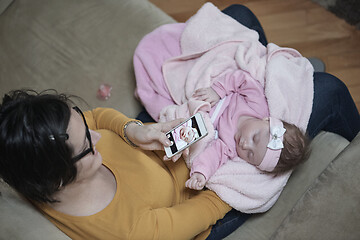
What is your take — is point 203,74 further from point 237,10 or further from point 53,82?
point 53,82

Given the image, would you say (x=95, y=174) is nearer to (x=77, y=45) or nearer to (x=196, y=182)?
(x=196, y=182)

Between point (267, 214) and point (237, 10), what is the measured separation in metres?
0.94

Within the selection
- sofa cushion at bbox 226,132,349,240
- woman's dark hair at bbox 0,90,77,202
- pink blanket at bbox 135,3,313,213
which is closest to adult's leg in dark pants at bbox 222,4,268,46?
pink blanket at bbox 135,3,313,213

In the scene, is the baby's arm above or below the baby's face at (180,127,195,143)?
below

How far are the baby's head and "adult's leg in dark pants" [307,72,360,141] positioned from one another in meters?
0.16

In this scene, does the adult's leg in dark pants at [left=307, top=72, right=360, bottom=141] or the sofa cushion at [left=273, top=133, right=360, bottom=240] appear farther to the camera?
the adult's leg in dark pants at [left=307, top=72, right=360, bottom=141]

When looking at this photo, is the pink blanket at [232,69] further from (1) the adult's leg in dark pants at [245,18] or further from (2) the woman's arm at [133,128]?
(2) the woman's arm at [133,128]

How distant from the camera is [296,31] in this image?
2166 millimetres

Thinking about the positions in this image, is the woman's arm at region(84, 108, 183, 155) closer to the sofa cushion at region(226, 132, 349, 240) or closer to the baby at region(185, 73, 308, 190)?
the baby at region(185, 73, 308, 190)

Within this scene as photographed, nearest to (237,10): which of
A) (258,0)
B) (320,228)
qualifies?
(258,0)

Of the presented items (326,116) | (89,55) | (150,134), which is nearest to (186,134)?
(150,134)

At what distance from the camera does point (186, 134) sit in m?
1.04

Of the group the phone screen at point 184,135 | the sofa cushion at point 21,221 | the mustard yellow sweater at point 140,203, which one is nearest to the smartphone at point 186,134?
the phone screen at point 184,135

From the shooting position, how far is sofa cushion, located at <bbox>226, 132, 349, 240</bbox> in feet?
4.33
